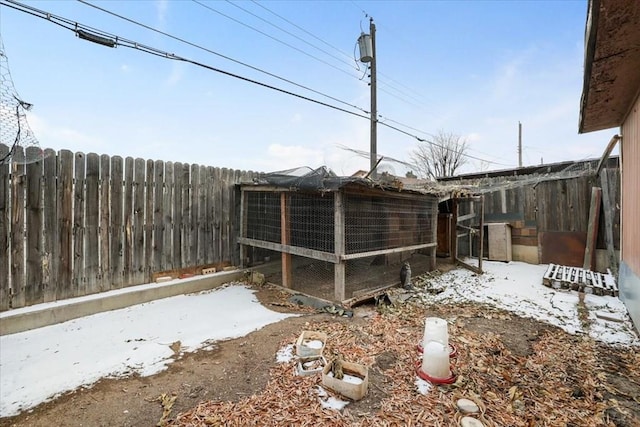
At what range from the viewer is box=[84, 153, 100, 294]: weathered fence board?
3.66 metres

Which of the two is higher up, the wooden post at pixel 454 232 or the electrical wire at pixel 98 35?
the electrical wire at pixel 98 35

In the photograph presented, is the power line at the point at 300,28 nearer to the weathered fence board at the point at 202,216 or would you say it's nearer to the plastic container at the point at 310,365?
the weathered fence board at the point at 202,216

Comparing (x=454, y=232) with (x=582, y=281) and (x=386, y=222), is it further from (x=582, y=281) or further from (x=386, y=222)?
(x=386, y=222)

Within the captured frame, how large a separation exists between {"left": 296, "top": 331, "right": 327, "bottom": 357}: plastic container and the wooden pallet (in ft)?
14.2

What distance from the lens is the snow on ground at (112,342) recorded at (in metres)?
2.23

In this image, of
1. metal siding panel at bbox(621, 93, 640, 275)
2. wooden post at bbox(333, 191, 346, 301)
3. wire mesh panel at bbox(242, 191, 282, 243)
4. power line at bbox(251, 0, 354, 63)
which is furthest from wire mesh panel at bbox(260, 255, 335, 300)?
power line at bbox(251, 0, 354, 63)

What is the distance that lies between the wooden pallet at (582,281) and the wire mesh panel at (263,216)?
4676 millimetres

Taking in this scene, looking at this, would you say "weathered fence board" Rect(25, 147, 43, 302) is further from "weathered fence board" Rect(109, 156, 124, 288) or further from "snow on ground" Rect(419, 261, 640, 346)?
"snow on ground" Rect(419, 261, 640, 346)

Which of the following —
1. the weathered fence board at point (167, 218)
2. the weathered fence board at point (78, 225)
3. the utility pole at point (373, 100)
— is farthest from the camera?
the utility pole at point (373, 100)

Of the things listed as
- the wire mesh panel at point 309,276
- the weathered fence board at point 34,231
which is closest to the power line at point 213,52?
the weathered fence board at point 34,231

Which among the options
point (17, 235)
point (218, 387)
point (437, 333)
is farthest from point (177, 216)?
point (437, 333)

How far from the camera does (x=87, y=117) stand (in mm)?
4895

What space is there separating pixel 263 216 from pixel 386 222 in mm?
2180

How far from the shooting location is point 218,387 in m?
2.17
